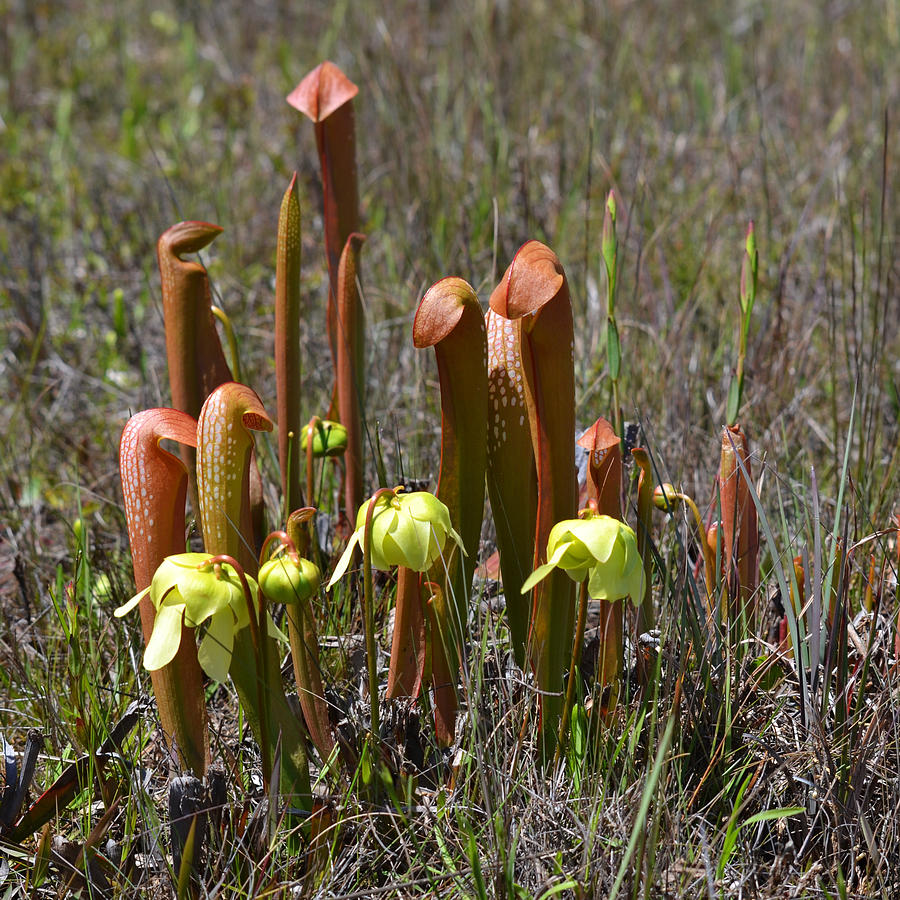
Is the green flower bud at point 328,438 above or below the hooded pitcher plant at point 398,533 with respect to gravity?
below

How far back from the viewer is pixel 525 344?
112cm

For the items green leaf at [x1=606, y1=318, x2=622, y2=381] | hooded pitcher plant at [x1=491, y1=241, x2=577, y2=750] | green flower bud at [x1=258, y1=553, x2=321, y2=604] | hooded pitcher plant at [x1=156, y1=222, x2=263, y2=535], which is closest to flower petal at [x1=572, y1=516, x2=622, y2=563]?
hooded pitcher plant at [x1=491, y1=241, x2=577, y2=750]

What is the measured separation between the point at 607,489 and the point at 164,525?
1.94 feet

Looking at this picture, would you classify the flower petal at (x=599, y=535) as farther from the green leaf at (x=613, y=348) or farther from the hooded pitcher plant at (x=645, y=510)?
the green leaf at (x=613, y=348)

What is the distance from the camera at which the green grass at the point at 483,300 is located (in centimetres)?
122

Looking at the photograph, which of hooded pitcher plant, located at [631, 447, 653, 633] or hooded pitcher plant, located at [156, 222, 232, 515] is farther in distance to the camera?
hooded pitcher plant, located at [156, 222, 232, 515]

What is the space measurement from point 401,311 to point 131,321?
889 millimetres

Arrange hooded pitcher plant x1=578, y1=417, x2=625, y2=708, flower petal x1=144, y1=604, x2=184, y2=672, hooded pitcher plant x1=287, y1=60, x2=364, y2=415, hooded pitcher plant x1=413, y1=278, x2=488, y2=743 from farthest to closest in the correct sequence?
hooded pitcher plant x1=287, y1=60, x2=364, y2=415, hooded pitcher plant x1=578, y1=417, x2=625, y2=708, hooded pitcher plant x1=413, y1=278, x2=488, y2=743, flower petal x1=144, y1=604, x2=184, y2=672

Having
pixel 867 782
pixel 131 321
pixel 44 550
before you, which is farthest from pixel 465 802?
pixel 131 321

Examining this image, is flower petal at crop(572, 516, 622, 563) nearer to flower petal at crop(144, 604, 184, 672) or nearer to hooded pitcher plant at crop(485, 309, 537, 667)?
hooded pitcher plant at crop(485, 309, 537, 667)

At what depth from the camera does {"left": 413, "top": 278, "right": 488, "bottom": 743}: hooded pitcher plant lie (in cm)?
109

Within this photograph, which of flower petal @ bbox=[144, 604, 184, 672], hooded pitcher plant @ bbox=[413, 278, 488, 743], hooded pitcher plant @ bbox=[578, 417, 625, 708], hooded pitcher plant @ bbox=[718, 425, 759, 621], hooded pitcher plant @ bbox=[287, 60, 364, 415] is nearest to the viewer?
flower petal @ bbox=[144, 604, 184, 672]

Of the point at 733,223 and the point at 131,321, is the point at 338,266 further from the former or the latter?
the point at 733,223

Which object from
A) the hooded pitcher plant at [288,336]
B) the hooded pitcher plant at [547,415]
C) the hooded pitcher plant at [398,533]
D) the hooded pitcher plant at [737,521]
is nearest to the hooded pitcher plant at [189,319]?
the hooded pitcher plant at [288,336]
